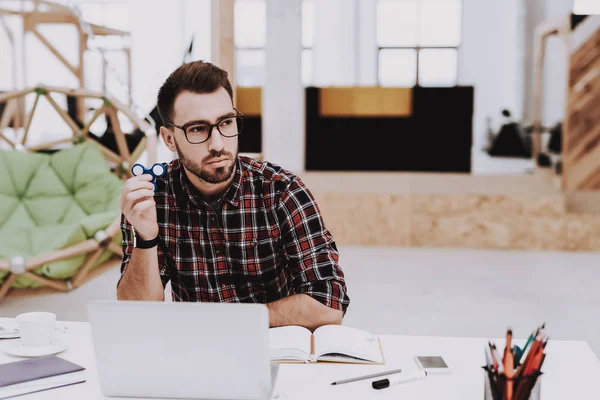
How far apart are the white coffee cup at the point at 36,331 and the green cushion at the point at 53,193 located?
3078mm

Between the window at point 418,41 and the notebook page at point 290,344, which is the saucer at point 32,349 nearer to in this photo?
the notebook page at point 290,344

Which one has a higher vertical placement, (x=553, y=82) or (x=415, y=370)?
(x=553, y=82)

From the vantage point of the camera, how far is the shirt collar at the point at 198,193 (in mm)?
1828

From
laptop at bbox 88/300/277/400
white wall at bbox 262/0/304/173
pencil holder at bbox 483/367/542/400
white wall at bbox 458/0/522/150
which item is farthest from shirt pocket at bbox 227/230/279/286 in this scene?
white wall at bbox 458/0/522/150

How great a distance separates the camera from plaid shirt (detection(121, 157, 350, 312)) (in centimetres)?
183

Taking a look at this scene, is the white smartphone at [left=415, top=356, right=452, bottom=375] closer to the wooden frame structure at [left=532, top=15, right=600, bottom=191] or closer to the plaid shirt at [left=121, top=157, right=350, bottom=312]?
the plaid shirt at [left=121, top=157, right=350, bottom=312]

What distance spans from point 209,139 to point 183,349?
2.40 feet

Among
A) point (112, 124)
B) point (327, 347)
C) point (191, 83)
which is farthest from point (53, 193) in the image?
point (327, 347)

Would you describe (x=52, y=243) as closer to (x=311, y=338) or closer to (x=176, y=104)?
(x=176, y=104)

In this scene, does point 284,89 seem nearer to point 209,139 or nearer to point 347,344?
point 209,139

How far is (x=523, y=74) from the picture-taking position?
11508mm

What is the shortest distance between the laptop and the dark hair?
78cm

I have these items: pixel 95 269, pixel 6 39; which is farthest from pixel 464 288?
pixel 6 39

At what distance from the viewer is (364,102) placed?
21.8ft
